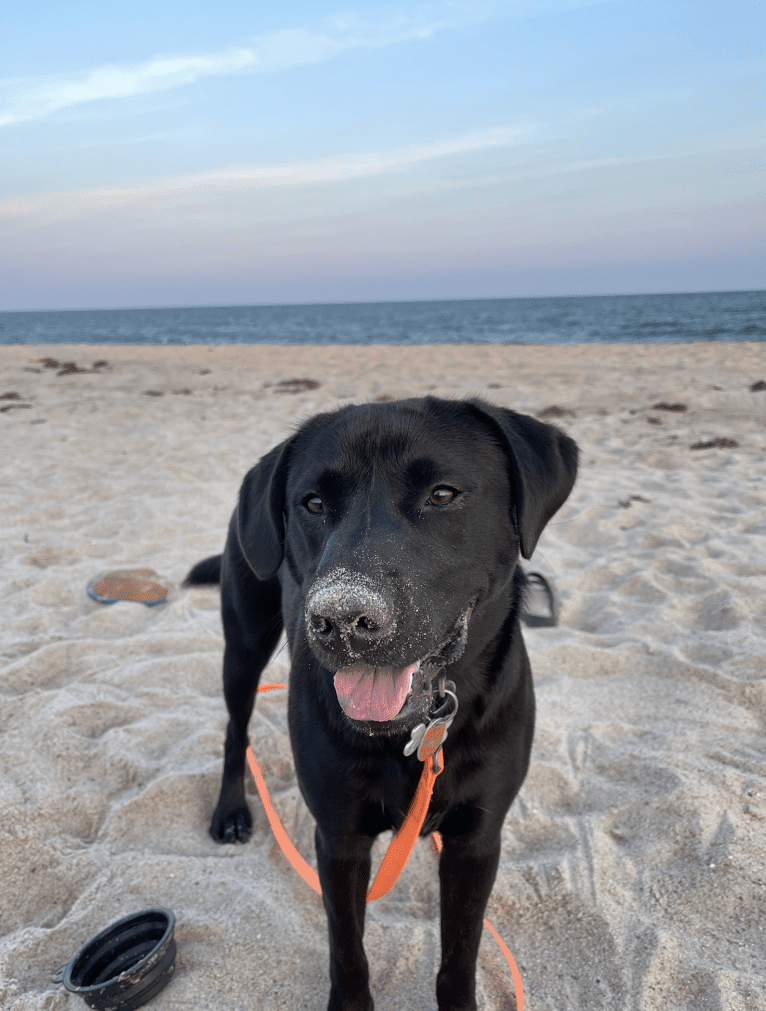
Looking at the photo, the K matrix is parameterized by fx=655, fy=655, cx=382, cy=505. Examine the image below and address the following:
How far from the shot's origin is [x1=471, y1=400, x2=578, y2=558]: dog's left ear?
1811mm

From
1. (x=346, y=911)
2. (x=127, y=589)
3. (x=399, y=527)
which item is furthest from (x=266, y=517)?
(x=127, y=589)

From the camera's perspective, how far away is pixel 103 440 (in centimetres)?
820

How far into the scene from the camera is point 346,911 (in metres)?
1.73

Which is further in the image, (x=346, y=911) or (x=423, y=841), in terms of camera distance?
(x=423, y=841)

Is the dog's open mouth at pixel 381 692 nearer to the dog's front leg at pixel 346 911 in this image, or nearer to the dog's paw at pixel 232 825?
the dog's front leg at pixel 346 911

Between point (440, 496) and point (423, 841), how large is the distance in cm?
143

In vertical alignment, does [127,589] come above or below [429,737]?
below

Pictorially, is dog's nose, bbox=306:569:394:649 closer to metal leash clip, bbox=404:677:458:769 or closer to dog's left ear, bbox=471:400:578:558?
metal leash clip, bbox=404:677:458:769

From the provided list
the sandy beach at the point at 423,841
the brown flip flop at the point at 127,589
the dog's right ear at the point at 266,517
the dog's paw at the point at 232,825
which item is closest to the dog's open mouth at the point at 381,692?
the dog's right ear at the point at 266,517

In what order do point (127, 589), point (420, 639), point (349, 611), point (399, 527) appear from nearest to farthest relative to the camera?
point (349, 611)
point (420, 639)
point (399, 527)
point (127, 589)

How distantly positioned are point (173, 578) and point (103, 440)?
4601 millimetres

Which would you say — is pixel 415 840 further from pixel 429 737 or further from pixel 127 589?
pixel 127 589

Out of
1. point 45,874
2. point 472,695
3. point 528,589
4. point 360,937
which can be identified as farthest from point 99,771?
point 528,589

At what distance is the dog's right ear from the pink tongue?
50 centimetres
